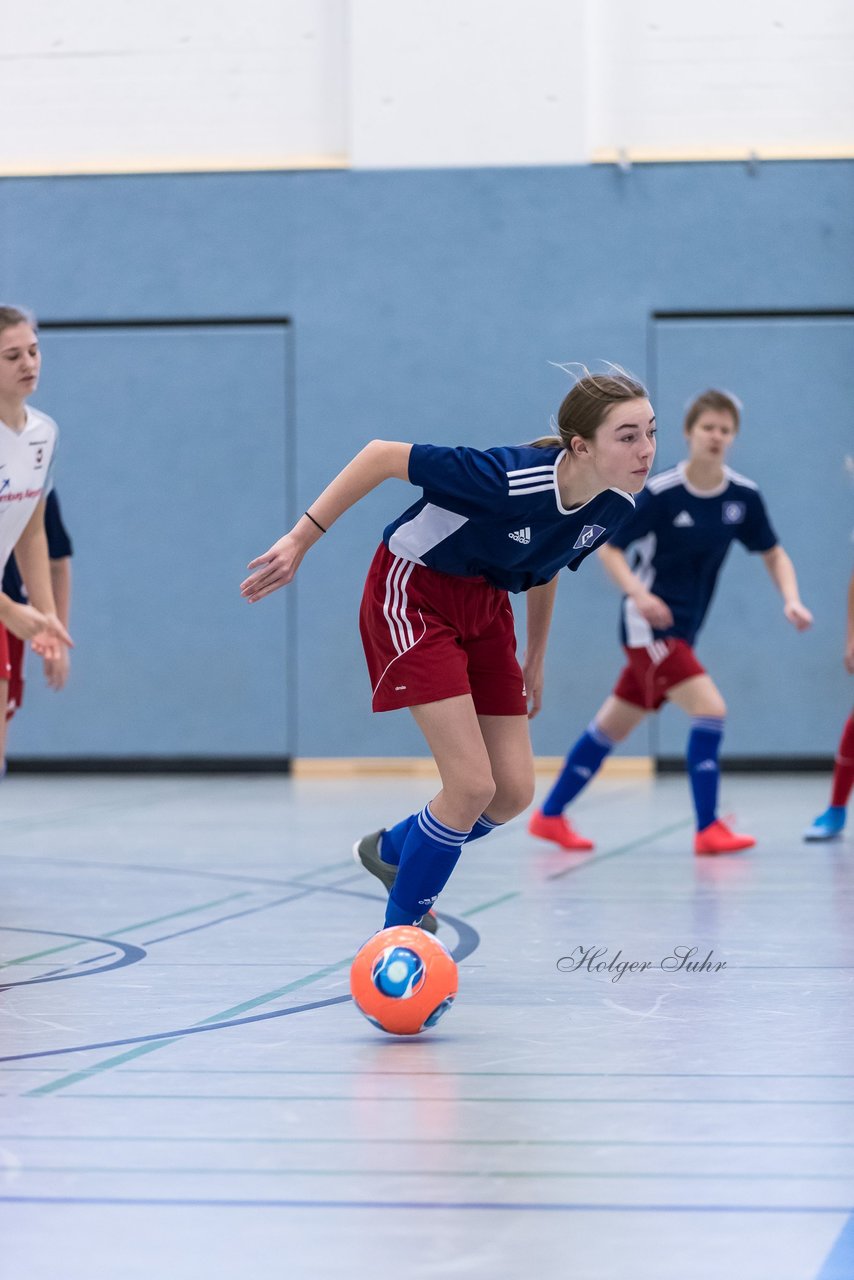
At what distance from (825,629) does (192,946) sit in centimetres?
708

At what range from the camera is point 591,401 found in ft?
11.9

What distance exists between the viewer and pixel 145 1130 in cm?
268

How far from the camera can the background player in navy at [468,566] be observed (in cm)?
360

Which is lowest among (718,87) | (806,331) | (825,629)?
(825,629)

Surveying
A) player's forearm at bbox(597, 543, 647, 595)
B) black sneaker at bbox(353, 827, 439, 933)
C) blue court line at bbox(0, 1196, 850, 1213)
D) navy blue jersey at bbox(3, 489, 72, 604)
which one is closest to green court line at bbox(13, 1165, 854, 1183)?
blue court line at bbox(0, 1196, 850, 1213)

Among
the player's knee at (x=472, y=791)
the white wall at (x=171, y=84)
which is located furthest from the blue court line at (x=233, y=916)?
the white wall at (x=171, y=84)

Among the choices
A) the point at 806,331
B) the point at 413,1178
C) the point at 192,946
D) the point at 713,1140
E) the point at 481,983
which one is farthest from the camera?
the point at 806,331

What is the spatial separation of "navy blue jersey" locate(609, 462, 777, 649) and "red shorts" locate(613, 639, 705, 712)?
0.04 metres

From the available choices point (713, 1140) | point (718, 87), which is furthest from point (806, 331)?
point (713, 1140)

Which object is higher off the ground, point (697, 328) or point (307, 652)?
point (697, 328)

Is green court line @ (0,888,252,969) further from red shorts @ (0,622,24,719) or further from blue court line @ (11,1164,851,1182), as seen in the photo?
blue court line @ (11,1164,851,1182)

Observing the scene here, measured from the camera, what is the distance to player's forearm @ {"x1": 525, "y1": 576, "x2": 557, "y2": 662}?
4.14 m

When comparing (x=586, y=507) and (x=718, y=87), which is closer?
(x=586, y=507)

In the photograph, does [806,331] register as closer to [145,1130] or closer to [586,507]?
[586,507]
